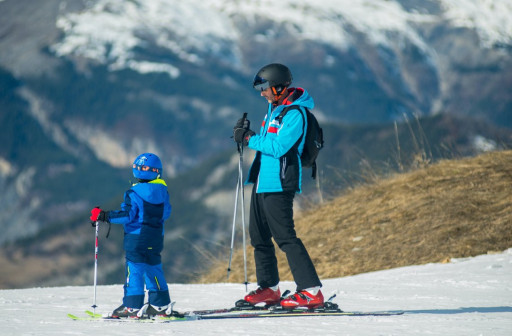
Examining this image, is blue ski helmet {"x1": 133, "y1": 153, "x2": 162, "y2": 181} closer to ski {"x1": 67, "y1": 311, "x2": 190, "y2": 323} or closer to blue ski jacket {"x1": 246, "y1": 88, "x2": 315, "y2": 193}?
blue ski jacket {"x1": 246, "y1": 88, "x2": 315, "y2": 193}

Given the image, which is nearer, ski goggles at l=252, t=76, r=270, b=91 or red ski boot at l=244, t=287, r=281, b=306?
ski goggles at l=252, t=76, r=270, b=91

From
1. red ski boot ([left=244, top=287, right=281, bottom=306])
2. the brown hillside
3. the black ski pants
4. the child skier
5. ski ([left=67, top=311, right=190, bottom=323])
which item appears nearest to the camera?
ski ([left=67, top=311, right=190, bottom=323])

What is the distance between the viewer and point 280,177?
22.0ft

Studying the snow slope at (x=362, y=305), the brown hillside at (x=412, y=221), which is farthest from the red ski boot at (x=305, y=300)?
the brown hillside at (x=412, y=221)

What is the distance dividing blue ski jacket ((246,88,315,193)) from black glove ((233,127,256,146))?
0.04 metres

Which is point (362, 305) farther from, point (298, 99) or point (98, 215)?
point (98, 215)

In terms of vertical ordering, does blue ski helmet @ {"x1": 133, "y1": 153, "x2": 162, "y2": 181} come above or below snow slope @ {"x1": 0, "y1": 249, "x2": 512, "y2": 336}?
above

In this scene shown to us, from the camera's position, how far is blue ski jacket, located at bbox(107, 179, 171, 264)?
21.5ft

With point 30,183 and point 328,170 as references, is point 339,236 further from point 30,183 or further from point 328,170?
point 30,183

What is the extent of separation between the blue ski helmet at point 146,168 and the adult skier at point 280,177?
68 cm

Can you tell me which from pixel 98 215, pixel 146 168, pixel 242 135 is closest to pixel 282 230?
pixel 242 135

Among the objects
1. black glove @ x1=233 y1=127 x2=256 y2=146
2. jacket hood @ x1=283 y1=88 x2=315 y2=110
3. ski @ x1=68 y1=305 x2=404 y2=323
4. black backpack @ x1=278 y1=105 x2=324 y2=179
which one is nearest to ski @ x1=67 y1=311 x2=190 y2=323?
ski @ x1=68 y1=305 x2=404 y2=323

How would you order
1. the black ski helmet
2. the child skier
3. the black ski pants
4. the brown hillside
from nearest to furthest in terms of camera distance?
1. the child skier
2. the black ski pants
3. the black ski helmet
4. the brown hillside

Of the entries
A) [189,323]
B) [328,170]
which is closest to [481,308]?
[189,323]
